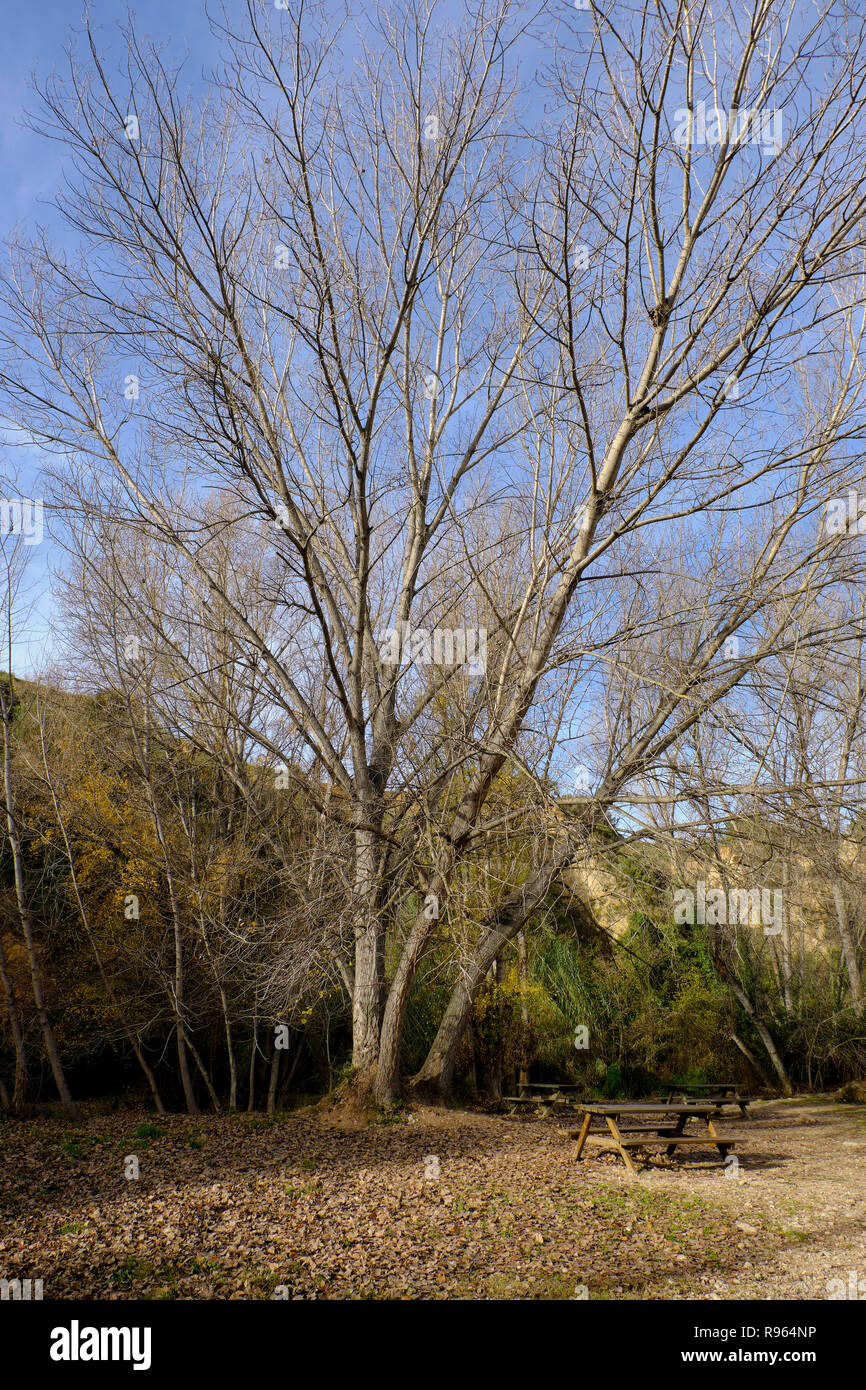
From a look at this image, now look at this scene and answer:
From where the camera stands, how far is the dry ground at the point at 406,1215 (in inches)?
176

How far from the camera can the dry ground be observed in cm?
446

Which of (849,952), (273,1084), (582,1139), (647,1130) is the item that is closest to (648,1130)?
(647,1130)

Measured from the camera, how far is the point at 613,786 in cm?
772

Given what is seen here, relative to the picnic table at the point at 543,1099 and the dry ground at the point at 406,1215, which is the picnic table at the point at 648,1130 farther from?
the picnic table at the point at 543,1099

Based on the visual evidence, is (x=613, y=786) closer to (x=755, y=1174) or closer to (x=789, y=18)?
(x=755, y=1174)

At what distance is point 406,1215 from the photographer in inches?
221

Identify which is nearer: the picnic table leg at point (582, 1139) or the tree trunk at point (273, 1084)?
the picnic table leg at point (582, 1139)

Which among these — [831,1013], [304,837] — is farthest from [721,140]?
[831,1013]

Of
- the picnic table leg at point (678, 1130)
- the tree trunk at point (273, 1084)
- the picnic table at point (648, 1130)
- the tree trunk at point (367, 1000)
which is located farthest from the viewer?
the tree trunk at point (273, 1084)
